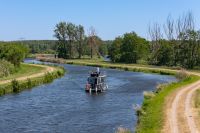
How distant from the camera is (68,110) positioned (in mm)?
50750

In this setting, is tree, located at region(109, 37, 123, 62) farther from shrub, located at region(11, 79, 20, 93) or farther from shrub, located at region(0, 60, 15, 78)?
shrub, located at region(11, 79, 20, 93)

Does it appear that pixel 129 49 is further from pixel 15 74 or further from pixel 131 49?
pixel 15 74

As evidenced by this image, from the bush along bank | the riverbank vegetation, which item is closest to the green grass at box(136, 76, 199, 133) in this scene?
the bush along bank

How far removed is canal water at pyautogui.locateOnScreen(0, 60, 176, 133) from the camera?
4069 cm

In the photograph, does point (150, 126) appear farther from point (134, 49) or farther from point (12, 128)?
point (134, 49)

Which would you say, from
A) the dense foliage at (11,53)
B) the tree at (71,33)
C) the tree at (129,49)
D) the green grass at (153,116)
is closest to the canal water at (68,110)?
the green grass at (153,116)

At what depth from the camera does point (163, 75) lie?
101 metres

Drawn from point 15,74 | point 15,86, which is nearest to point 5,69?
point 15,74

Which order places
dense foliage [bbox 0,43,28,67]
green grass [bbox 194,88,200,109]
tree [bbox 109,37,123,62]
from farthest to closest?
tree [bbox 109,37,123,62] → dense foliage [bbox 0,43,28,67] → green grass [bbox 194,88,200,109]

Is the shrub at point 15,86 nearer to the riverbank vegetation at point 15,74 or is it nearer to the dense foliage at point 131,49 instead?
the riverbank vegetation at point 15,74

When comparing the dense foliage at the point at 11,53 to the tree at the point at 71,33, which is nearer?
the dense foliage at the point at 11,53

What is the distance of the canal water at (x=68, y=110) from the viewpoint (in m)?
40.7

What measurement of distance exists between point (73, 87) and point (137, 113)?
103 feet

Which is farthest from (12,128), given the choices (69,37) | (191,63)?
(69,37)
